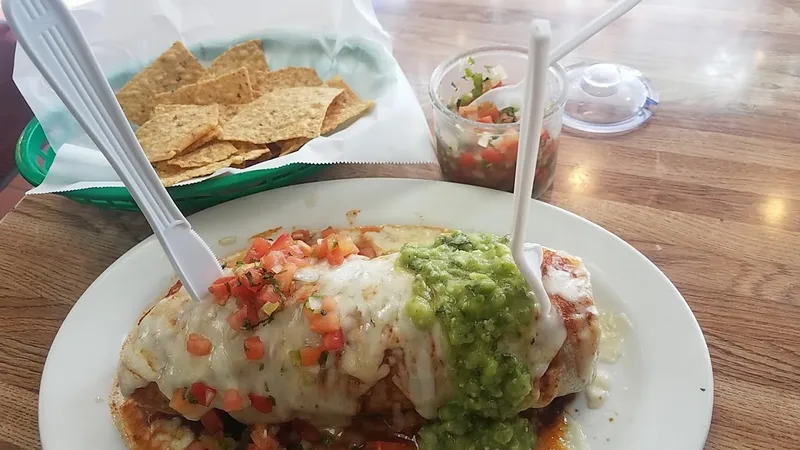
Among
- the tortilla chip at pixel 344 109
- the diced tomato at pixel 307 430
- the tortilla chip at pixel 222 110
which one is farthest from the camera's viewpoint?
the tortilla chip at pixel 222 110

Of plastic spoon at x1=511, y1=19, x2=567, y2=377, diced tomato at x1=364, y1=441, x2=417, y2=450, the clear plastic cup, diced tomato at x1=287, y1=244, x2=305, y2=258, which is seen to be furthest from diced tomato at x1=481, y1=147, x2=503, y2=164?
diced tomato at x1=364, y1=441, x2=417, y2=450

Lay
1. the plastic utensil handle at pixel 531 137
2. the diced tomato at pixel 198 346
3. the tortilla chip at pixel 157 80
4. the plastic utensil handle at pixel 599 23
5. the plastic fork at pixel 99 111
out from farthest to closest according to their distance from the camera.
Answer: the tortilla chip at pixel 157 80
the diced tomato at pixel 198 346
the plastic utensil handle at pixel 599 23
the plastic fork at pixel 99 111
the plastic utensil handle at pixel 531 137

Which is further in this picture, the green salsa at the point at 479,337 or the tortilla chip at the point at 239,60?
the tortilla chip at the point at 239,60

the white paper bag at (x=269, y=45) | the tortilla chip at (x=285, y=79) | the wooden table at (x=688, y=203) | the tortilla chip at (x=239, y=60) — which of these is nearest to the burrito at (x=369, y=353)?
the wooden table at (x=688, y=203)

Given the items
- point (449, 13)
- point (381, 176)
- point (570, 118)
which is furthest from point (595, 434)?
point (449, 13)

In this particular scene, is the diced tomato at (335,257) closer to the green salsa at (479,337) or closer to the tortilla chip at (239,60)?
the green salsa at (479,337)

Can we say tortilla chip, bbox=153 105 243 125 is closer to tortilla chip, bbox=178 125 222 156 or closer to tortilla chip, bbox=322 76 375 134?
tortilla chip, bbox=178 125 222 156
